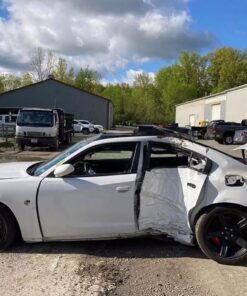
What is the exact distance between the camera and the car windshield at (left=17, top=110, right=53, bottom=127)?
22.0 metres

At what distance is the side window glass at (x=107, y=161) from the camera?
5.47 meters

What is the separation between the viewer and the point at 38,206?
5.18m

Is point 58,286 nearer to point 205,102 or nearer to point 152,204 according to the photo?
point 152,204

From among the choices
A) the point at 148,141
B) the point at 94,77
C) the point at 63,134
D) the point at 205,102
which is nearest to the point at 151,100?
the point at 94,77

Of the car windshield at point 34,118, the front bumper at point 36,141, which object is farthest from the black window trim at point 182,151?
the car windshield at point 34,118

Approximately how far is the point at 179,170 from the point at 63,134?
68.2 feet

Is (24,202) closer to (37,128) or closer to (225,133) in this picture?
(37,128)

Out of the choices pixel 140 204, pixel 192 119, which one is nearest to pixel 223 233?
pixel 140 204

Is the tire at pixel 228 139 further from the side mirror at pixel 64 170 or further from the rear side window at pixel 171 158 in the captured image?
the side mirror at pixel 64 170

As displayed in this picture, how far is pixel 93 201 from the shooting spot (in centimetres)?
517

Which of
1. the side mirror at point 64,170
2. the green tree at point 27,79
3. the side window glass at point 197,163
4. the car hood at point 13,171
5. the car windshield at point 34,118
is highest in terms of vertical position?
the green tree at point 27,79

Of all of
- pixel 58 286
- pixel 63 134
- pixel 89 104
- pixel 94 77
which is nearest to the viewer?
pixel 58 286

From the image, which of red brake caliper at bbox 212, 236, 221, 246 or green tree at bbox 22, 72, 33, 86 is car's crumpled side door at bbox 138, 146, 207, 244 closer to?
red brake caliper at bbox 212, 236, 221, 246

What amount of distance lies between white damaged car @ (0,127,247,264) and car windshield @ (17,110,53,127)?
17.0 meters
